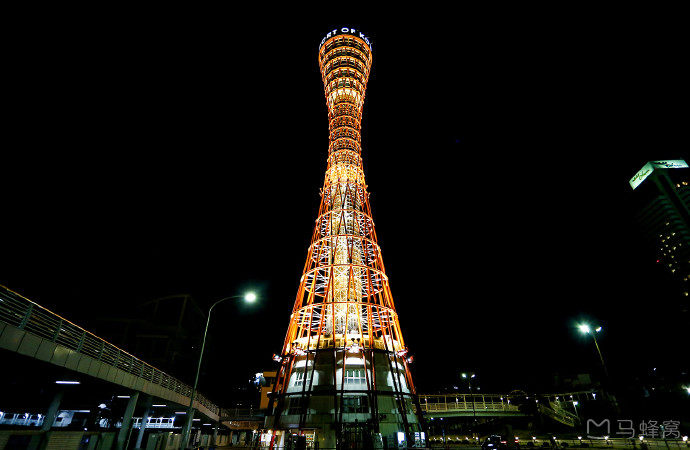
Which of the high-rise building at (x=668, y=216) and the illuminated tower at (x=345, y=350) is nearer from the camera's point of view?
the illuminated tower at (x=345, y=350)

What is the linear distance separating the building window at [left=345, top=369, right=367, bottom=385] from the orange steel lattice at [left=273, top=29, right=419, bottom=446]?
0.27 meters

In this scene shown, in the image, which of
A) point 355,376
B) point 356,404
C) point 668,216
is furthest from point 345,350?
point 668,216

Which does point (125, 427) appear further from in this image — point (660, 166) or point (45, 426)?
point (660, 166)

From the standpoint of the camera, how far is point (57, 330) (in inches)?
449

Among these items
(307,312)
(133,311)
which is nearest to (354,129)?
(307,312)

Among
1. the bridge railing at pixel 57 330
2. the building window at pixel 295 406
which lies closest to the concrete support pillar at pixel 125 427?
the bridge railing at pixel 57 330

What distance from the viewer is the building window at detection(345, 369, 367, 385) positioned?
2719cm

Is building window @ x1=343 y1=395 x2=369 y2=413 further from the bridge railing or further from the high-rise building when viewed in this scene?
the high-rise building

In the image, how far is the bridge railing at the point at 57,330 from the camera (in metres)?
9.92

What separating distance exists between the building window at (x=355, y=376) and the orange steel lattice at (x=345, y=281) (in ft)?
0.89

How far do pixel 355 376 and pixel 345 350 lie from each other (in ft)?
7.63

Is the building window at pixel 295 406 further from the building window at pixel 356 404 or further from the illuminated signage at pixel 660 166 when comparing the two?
the illuminated signage at pixel 660 166

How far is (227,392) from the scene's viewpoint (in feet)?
221

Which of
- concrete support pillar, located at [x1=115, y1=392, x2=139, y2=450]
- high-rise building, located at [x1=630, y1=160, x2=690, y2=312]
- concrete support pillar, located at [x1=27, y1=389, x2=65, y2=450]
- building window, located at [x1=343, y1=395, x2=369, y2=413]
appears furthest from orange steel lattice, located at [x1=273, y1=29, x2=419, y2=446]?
high-rise building, located at [x1=630, y1=160, x2=690, y2=312]
